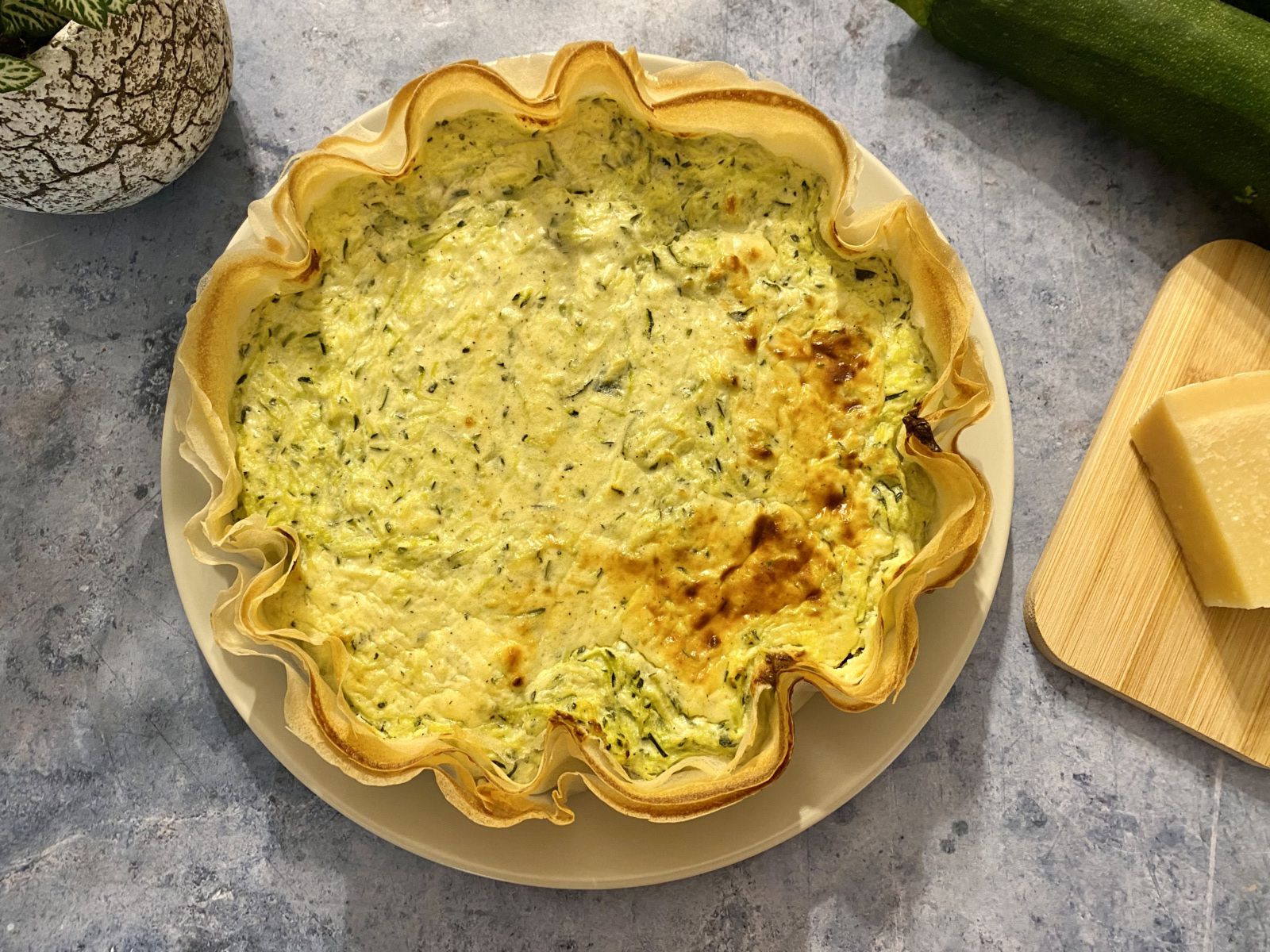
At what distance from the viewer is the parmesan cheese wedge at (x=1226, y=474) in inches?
86.0

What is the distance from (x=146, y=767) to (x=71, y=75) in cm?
151

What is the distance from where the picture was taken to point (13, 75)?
1758 mm

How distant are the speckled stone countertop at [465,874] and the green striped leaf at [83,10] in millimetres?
729

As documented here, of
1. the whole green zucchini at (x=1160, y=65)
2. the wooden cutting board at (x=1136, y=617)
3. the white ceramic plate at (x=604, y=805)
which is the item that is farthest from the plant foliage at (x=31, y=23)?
the wooden cutting board at (x=1136, y=617)

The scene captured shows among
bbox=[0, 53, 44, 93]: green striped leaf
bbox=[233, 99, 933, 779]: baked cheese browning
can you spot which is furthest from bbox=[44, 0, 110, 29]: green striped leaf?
bbox=[233, 99, 933, 779]: baked cheese browning

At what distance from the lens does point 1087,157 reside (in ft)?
8.07

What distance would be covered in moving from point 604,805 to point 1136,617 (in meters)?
1.31

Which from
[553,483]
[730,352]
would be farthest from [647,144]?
[553,483]

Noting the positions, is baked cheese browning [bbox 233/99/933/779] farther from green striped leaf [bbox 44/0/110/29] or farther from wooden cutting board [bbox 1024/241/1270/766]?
wooden cutting board [bbox 1024/241/1270/766]

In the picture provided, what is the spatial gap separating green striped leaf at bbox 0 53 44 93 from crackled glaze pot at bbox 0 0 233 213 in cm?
8

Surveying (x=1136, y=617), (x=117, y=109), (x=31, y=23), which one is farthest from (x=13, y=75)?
(x=1136, y=617)

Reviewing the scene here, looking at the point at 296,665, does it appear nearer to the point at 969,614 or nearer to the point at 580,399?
the point at 580,399

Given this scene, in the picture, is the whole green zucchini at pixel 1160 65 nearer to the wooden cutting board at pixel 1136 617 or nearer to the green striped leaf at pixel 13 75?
the wooden cutting board at pixel 1136 617

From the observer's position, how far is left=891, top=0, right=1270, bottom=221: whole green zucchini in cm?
222
